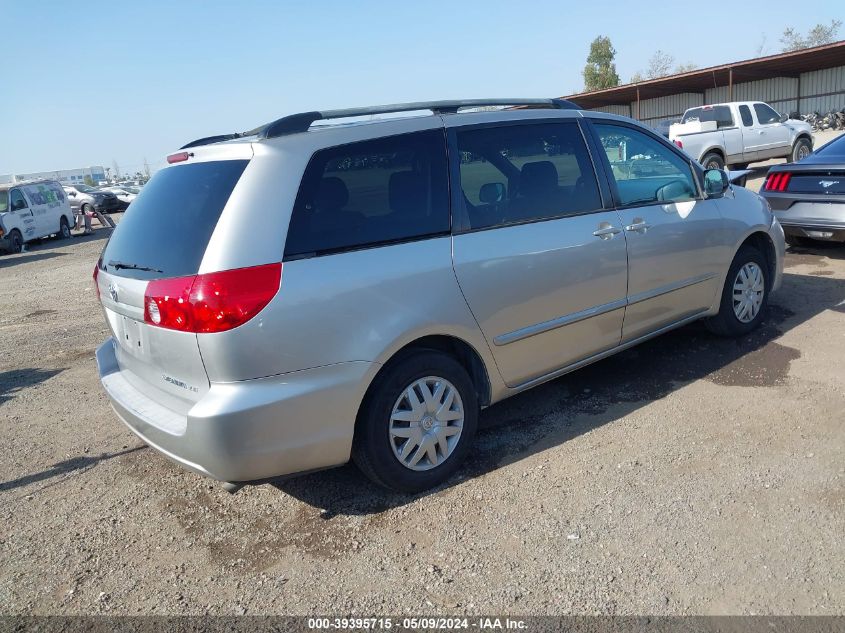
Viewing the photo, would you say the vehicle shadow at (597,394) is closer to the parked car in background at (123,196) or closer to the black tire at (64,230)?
the black tire at (64,230)

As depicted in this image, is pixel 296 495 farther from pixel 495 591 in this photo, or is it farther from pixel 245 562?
pixel 495 591

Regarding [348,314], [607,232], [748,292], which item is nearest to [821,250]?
[748,292]

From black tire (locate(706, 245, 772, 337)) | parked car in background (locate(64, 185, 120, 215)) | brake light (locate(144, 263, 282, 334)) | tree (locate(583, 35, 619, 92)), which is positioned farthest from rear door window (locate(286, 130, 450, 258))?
tree (locate(583, 35, 619, 92))

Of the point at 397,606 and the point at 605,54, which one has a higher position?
the point at 605,54

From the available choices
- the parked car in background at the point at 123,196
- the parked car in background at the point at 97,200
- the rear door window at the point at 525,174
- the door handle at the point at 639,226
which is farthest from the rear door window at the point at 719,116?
the parked car in background at the point at 123,196

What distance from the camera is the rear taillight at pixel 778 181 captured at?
7718 mm

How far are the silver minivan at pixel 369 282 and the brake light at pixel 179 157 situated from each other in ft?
0.08

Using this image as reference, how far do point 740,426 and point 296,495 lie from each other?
2.53 metres

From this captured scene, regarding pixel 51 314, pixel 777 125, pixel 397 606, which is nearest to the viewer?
pixel 397 606

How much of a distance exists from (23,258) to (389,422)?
55.7 feet

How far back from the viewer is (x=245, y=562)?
9.97ft

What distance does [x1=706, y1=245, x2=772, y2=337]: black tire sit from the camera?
5148mm

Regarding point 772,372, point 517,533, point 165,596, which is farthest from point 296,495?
point 772,372

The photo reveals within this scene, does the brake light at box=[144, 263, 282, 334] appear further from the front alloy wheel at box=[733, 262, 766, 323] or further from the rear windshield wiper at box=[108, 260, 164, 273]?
the front alloy wheel at box=[733, 262, 766, 323]
